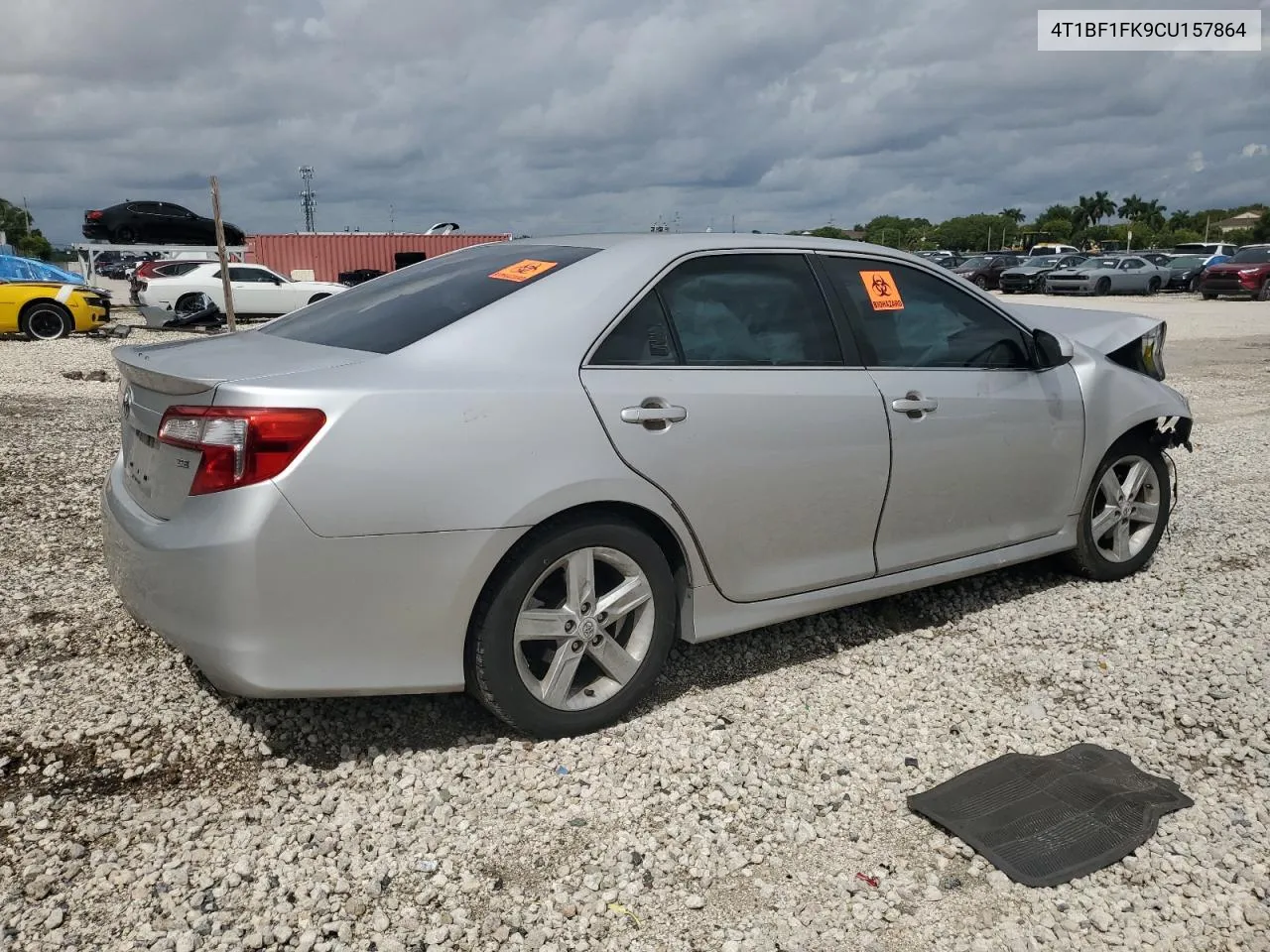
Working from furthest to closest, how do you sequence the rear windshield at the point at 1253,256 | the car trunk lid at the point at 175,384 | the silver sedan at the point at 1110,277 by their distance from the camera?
1. the silver sedan at the point at 1110,277
2. the rear windshield at the point at 1253,256
3. the car trunk lid at the point at 175,384

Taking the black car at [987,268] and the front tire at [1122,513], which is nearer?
the front tire at [1122,513]

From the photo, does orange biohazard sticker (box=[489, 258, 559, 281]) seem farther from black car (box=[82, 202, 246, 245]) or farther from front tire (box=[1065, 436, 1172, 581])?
black car (box=[82, 202, 246, 245])

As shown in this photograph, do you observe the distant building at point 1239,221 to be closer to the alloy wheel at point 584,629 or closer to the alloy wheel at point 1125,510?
the alloy wheel at point 1125,510

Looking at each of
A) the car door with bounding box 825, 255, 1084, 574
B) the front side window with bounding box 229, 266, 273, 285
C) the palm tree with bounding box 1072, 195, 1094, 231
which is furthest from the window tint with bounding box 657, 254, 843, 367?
the palm tree with bounding box 1072, 195, 1094, 231

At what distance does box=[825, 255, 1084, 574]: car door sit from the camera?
3982 millimetres

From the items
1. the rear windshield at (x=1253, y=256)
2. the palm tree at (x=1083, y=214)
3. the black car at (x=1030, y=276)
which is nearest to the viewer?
the rear windshield at (x=1253, y=256)

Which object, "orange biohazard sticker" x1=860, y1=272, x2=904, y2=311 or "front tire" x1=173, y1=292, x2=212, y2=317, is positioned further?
"front tire" x1=173, y1=292, x2=212, y2=317

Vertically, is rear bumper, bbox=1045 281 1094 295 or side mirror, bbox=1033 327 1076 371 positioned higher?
rear bumper, bbox=1045 281 1094 295

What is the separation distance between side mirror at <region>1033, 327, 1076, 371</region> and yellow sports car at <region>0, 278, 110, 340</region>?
60.2 feet

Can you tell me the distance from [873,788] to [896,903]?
0.55 metres

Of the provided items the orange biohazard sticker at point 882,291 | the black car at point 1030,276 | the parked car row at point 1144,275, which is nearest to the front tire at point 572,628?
the orange biohazard sticker at point 882,291

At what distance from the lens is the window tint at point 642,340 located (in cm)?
335

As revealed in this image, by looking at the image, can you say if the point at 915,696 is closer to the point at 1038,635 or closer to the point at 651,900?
the point at 1038,635

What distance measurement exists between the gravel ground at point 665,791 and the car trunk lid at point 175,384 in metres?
0.86
